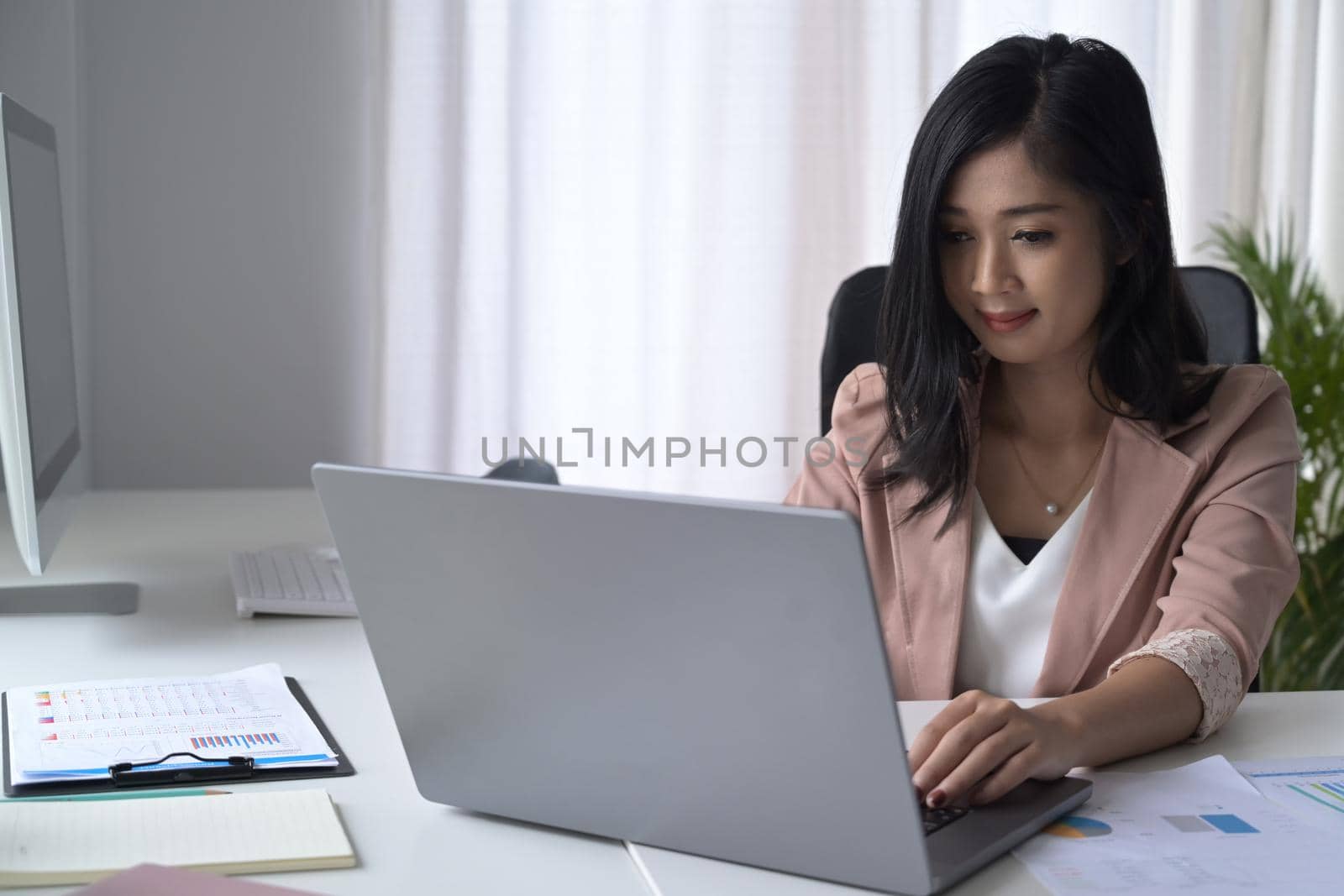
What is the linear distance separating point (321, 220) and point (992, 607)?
6.06 feet

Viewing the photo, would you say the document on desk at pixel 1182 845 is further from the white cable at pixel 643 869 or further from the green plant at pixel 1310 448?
the green plant at pixel 1310 448

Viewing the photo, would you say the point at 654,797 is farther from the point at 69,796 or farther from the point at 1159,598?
the point at 1159,598

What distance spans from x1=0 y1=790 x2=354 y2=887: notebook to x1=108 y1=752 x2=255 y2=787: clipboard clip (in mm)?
48

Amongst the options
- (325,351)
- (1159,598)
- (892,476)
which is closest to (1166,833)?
(1159,598)

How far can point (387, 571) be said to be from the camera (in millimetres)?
773

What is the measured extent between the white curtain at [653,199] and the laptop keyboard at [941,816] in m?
2.08

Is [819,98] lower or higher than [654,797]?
higher

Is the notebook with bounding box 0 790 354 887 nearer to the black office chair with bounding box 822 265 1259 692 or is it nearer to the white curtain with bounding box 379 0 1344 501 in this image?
the black office chair with bounding box 822 265 1259 692

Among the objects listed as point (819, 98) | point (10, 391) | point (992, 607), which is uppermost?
point (819, 98)

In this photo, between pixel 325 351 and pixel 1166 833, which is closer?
pixel 1166 833

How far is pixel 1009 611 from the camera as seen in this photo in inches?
51.7

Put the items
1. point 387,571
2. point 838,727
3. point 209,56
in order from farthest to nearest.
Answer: point 209,56, point 387,571, point 838,727

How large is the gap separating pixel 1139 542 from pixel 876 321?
0.46 metres

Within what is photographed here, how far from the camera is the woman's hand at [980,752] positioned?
2.63 ft
